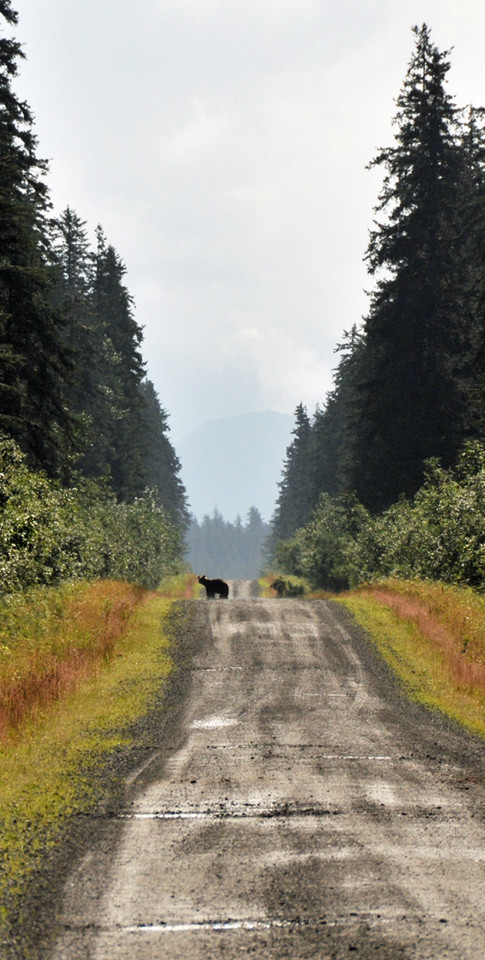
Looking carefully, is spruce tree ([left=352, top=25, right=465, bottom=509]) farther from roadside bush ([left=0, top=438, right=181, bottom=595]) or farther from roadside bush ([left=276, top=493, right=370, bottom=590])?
roadside bush ([left=0, top=438, right=181, bottom=595])

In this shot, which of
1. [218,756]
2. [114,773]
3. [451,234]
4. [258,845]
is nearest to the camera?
[258,845]

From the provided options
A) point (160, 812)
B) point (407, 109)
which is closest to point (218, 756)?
point (160, 812)

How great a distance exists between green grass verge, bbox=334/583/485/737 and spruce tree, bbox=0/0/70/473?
32.6 feet

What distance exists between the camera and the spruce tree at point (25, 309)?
19062 mm

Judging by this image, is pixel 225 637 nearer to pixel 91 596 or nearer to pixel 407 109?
pixel 91 596

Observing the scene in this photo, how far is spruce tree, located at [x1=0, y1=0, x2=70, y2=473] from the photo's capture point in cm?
1906

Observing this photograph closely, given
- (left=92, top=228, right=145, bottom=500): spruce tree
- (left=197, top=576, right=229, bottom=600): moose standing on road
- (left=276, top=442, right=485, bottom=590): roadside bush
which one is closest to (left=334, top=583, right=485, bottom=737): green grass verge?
(left=276, top=442, right=485, bottom=590): roadside bush

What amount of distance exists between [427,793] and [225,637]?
895cm

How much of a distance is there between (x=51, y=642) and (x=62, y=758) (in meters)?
4.26

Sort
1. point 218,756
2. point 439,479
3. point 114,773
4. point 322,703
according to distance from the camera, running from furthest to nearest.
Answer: point 439,479 → point 322,703 → point 218,756 → point 114,773

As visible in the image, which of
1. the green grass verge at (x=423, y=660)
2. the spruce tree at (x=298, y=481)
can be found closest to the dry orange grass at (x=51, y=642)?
the green grass verge at (x=423, y=660)

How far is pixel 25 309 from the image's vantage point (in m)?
20.9

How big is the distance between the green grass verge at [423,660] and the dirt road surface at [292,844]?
0.55m

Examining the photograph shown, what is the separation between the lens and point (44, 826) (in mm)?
6023
